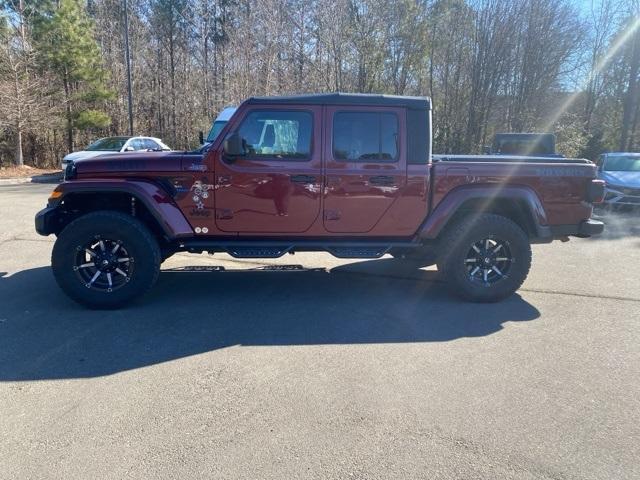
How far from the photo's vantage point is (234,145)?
4.60m

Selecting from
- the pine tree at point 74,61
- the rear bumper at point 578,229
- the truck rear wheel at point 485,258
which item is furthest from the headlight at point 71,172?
the pine tree at point 74,61

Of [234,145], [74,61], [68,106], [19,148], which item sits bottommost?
[234,145]

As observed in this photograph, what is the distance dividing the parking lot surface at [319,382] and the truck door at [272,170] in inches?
39.9

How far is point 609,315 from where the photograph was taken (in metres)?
4.85

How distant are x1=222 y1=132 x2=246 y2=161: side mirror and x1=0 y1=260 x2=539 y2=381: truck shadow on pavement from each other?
5.24 ft

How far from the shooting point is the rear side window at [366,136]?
4895mm

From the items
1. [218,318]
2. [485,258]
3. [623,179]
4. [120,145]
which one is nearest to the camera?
[218,318]

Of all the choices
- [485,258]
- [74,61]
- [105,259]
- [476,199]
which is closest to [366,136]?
[476,199]

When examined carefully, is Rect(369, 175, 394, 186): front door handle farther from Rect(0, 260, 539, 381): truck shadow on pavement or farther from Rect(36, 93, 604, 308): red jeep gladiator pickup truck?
Rect(0, 260, 539, 381): truck shadow on pavement

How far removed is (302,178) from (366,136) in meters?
0.83

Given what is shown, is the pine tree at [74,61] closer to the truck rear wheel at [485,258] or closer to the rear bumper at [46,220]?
the rear bumper at [46,220]

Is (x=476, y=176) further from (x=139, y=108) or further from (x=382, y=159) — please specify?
(x=139, y=108)

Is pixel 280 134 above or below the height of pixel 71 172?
above

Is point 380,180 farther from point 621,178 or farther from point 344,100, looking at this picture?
point 621,178
